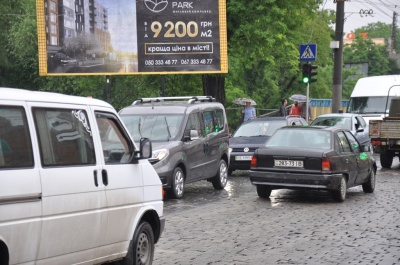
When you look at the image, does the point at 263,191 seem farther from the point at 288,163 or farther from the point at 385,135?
the point at 385,135

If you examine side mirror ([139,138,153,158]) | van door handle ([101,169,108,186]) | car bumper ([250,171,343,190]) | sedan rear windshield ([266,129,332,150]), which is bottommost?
car bumper ([250,171,343,190])

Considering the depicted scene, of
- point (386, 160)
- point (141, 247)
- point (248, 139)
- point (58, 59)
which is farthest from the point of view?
point (58, 59)

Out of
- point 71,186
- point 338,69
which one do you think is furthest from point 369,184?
point 338,69

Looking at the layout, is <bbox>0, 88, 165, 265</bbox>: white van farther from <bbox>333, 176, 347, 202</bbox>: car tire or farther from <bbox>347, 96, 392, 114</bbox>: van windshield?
<bbox>347, 96, 392, 114</bbox>: van windshield

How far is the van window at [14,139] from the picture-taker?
680cm

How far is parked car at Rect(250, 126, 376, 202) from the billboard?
12.8 m

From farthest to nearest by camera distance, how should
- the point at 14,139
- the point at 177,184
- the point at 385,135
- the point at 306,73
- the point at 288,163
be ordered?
1. the point at 306,73
2. the point at 385,135
3. the point at 177,184
4. the point at 288,163
5. the point at 14,139

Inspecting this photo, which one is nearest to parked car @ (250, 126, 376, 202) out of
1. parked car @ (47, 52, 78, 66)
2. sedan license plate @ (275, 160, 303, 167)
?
sedan license plate @ (275, 160, 303, 167)

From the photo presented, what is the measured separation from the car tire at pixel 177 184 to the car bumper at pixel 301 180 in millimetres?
1757

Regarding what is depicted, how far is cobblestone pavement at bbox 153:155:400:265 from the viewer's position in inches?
414

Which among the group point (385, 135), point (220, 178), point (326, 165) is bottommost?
point (220, 178)

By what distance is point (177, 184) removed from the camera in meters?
17.6

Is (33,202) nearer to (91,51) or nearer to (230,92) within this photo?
(91,51)

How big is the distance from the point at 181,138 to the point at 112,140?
9154 mm
